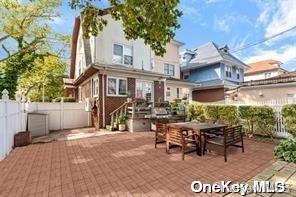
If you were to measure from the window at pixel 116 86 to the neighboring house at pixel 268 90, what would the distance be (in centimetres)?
1052

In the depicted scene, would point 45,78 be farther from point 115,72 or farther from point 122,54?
point 115,72

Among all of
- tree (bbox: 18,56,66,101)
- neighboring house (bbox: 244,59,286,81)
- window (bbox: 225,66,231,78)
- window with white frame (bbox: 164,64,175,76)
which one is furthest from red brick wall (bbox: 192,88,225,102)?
neighboring house (bbox: 244,59,286,81)

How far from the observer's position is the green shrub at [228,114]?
36.2ft

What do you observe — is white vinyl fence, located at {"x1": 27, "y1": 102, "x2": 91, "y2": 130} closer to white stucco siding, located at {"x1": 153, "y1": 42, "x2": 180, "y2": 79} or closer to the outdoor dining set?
the outdoor dining set

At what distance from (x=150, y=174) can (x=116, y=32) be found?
12.7 metres

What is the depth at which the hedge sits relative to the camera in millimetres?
9641

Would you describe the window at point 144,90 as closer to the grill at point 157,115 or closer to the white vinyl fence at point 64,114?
the grill at point 157,115

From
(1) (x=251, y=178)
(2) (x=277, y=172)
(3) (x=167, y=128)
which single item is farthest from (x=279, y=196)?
(3) (x=167, y=128)

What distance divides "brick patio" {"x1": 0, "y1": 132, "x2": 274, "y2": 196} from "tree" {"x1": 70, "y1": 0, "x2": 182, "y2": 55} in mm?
3441

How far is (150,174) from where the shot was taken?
5.16 m

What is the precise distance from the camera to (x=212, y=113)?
479 inches

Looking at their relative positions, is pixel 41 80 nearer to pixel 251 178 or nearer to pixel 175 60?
pixel 175 60

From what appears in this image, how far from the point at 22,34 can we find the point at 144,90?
13.8m

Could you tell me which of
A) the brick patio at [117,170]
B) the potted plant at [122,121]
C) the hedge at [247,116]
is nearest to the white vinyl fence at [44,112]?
the brick patio at [117,170]
